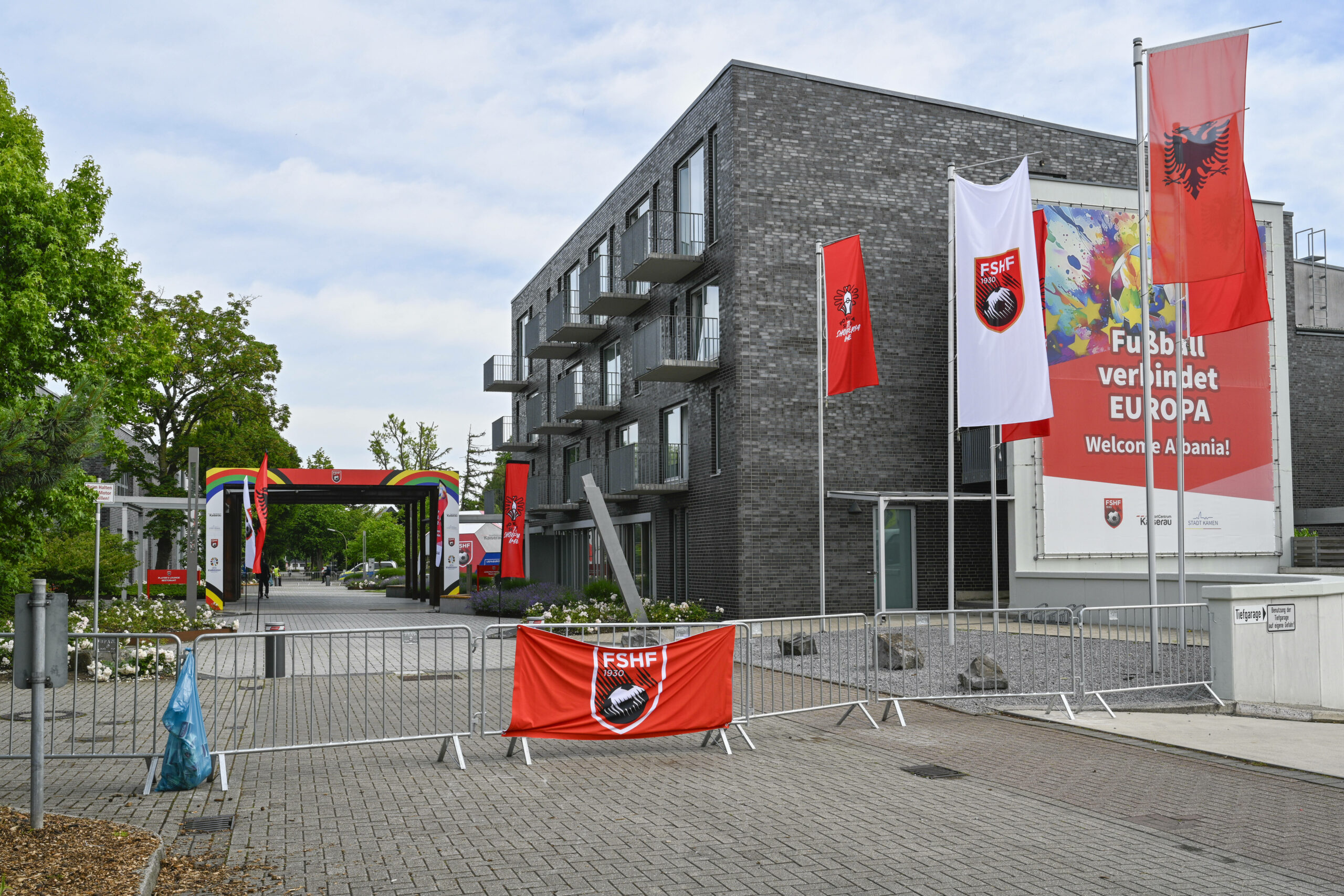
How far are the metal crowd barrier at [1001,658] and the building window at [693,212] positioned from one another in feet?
50.0

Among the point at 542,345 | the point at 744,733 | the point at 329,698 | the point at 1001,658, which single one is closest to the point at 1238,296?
the point at 1001,658

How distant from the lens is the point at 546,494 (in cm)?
4019

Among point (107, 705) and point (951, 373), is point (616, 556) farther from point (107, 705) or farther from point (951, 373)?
point (107, 705)

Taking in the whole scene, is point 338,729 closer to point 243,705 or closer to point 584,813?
point 243,705

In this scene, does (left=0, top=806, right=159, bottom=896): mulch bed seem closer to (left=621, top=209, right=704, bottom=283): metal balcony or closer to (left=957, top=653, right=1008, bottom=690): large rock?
(left=957, top=653, right=1008, bottom=690): large rock

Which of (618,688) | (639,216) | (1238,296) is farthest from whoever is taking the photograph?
(639,216)

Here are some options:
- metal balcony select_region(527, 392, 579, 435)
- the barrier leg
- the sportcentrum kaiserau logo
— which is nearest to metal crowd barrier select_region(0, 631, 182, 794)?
the barrier leg

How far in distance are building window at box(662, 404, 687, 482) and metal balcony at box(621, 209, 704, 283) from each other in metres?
3.33

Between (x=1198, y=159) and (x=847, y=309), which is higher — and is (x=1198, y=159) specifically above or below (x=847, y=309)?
above

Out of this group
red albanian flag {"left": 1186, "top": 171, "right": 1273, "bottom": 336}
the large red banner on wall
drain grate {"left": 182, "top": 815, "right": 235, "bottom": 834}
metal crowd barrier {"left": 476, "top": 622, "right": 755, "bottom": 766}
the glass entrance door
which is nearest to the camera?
drain grate {"left": 182, "top": 815, "right": 235, "bottom": 834}

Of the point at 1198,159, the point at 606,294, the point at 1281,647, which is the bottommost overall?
the point at 1281,647

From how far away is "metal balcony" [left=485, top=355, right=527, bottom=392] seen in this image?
47719mm

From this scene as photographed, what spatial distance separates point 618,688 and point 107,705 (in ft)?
22.4

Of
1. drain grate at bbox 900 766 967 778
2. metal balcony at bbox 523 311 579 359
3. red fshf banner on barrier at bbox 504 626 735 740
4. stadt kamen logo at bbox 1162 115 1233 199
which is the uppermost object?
metal balcony at bbox 523 311 579 359
